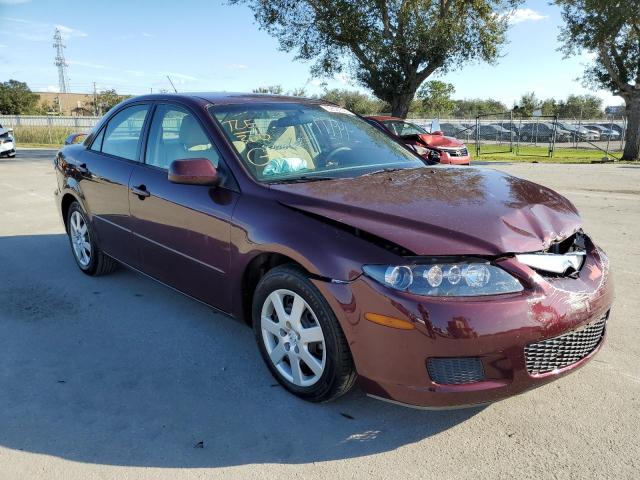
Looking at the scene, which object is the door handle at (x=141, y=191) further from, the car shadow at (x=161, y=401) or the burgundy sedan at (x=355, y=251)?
the car shadow at (x=161, y=401)

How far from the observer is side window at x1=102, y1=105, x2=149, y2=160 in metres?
4.23

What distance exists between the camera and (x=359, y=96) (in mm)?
67625

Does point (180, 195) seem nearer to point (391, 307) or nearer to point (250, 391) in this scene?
point (250, 391)

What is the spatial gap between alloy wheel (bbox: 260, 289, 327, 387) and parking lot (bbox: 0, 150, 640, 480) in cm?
17

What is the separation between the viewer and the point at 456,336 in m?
2.31

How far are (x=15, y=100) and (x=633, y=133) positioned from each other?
236 ft

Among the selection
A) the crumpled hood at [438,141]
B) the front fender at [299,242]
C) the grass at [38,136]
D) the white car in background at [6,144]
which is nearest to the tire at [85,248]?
the front fender at [299,242]

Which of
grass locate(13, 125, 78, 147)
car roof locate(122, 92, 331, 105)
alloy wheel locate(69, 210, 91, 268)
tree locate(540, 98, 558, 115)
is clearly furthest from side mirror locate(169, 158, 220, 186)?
tree locate(540, 98, 558, 115)

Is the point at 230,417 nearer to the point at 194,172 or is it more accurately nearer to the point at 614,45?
the point at 194,172

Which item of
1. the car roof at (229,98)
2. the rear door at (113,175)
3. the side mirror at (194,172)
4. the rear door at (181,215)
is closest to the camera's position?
the side mirror at (194,172)

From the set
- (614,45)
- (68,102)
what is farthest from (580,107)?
(68,102)

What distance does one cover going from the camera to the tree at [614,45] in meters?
19.7

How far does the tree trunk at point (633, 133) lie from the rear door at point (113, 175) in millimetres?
21188

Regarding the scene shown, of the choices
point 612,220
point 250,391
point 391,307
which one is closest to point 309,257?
point 391,307
